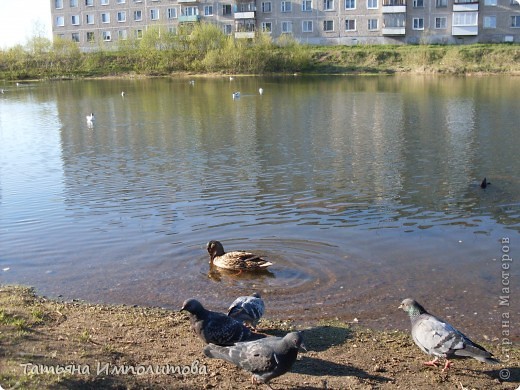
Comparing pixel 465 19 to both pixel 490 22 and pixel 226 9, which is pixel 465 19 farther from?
pixel 226 9

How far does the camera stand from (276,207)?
16844 mm

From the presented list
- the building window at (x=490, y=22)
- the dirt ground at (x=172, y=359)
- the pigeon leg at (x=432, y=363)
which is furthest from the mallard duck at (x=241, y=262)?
the building window at (x=490, y=22)

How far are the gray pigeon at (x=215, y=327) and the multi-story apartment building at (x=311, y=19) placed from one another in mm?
88806

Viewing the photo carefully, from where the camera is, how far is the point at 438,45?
8806 centimetres

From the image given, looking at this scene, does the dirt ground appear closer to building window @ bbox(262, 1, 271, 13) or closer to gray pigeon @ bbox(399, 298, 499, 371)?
gray pigeon @ bbox(399, 298, 499, 371)

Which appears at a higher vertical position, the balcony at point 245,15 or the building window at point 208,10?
the building window at point 208,10

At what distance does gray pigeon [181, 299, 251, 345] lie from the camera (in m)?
7.84

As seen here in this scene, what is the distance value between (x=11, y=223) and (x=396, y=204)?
10.4 metres

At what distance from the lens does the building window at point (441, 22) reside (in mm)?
90250

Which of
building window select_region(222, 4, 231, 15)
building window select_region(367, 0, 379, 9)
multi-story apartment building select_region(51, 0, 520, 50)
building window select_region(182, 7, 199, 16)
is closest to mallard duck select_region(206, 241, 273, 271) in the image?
multi-story apartment building select_region(51, 0, 520, 50)

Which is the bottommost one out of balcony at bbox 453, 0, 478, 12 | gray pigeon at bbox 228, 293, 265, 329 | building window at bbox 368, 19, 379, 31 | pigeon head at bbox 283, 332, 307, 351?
gray pigeon at bbox 228, 293, 265, 329

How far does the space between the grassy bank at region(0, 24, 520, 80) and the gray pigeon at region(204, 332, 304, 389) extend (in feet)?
245

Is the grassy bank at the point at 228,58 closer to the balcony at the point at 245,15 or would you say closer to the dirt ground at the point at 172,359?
the balcony at the point at 245,15

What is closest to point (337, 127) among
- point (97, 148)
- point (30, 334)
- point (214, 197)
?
point (97, 148)
